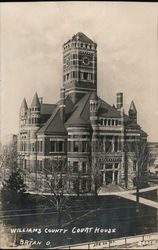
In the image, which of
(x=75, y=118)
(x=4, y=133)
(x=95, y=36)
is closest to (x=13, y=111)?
(x=4, y=133)

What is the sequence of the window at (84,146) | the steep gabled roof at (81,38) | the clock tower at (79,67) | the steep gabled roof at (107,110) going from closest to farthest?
the steep gabled roof at (81,38), the clock tower at (79,67), the window at (84,146), the steep gabled roof at (107,110)

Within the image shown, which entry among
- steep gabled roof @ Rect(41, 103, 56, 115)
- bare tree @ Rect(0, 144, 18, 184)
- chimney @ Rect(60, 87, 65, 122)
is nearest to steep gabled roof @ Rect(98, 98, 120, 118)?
chimney @ Rect(60, 87, 65, 122)

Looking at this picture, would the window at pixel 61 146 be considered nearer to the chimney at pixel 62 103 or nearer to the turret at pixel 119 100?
the chimney at pixel 62 103

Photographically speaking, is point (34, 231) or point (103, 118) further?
point (103, 118)

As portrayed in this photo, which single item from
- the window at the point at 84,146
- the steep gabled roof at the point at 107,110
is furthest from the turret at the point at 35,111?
the steep gabled roof at the point at 107,110

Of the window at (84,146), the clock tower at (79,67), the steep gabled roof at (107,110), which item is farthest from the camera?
the steep gabled roof at (107,110)

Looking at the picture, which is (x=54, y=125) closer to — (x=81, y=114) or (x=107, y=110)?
(x=81, y=114)

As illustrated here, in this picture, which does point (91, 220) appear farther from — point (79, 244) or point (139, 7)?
point (139, 7)
